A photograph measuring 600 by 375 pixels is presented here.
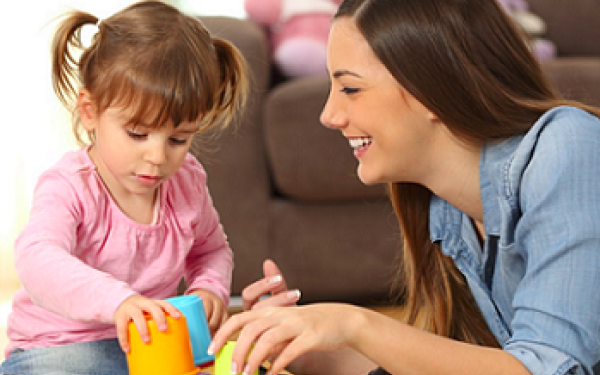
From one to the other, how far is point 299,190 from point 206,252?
0.60m

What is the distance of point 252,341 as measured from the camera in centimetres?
94

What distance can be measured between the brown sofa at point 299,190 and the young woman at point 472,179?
26.6 inches

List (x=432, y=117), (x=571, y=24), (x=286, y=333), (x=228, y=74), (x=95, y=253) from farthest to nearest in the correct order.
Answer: (x=571, y=24)
(x=228, y=74)
(x=95, y=253)
(x=432, y=117)
(x=286, y=333)

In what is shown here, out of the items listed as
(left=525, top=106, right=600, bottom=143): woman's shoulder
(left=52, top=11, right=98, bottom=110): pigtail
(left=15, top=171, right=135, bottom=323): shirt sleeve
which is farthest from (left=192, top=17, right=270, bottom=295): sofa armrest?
(left=525, top=106, right=600, bottom=143): woman's shoulder

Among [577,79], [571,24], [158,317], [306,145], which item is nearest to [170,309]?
[158,317]

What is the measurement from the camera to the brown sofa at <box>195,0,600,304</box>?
1973 mm

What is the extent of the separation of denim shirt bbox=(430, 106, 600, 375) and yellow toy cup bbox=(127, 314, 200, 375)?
1.27ft

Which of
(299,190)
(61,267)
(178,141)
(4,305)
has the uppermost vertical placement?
(178,141)

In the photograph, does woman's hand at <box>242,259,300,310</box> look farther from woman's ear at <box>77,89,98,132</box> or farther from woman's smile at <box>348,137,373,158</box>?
woman's ear at <box>77,89,98,132</box>

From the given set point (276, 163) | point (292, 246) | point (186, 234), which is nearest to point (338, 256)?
point (292, 246)

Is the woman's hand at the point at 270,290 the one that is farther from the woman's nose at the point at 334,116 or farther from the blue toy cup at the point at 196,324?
the woman's nose at the point at 334,116

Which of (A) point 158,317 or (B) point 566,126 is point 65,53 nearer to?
(A) point 158,317

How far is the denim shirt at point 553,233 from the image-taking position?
3.33ft

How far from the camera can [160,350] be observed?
1051 mm
